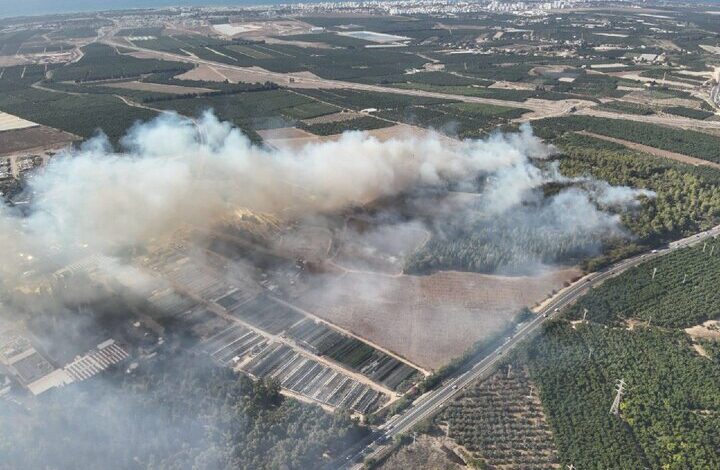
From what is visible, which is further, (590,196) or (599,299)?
(590,196)

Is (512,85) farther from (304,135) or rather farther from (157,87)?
(157,87)

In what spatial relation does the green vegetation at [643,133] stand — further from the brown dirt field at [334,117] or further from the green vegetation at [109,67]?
the green vegetation at [109,67]

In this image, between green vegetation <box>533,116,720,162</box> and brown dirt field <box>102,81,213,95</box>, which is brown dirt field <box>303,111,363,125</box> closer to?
brown dirt field <box>102,81,213,95</box>

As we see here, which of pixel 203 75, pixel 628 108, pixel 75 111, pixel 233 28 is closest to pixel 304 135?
pixel 75 111

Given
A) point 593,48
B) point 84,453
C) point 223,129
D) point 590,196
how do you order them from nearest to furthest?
point 84,453
point 590,196
point 223,129
point 593,48

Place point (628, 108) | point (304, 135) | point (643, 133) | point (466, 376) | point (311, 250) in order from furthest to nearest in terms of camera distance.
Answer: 1. point (628, 108)
2. point (643, 133)
3. point (304, 135)
4. point (311, 250)
5. point (466, 376)

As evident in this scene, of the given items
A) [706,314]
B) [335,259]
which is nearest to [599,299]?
[706,314]

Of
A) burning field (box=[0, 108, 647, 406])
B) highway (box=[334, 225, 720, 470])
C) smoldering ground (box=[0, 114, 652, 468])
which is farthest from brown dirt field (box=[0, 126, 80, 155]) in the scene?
highway (box=[334, 225, 720, 470])

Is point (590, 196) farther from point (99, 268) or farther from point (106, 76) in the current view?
point (106, 76)
